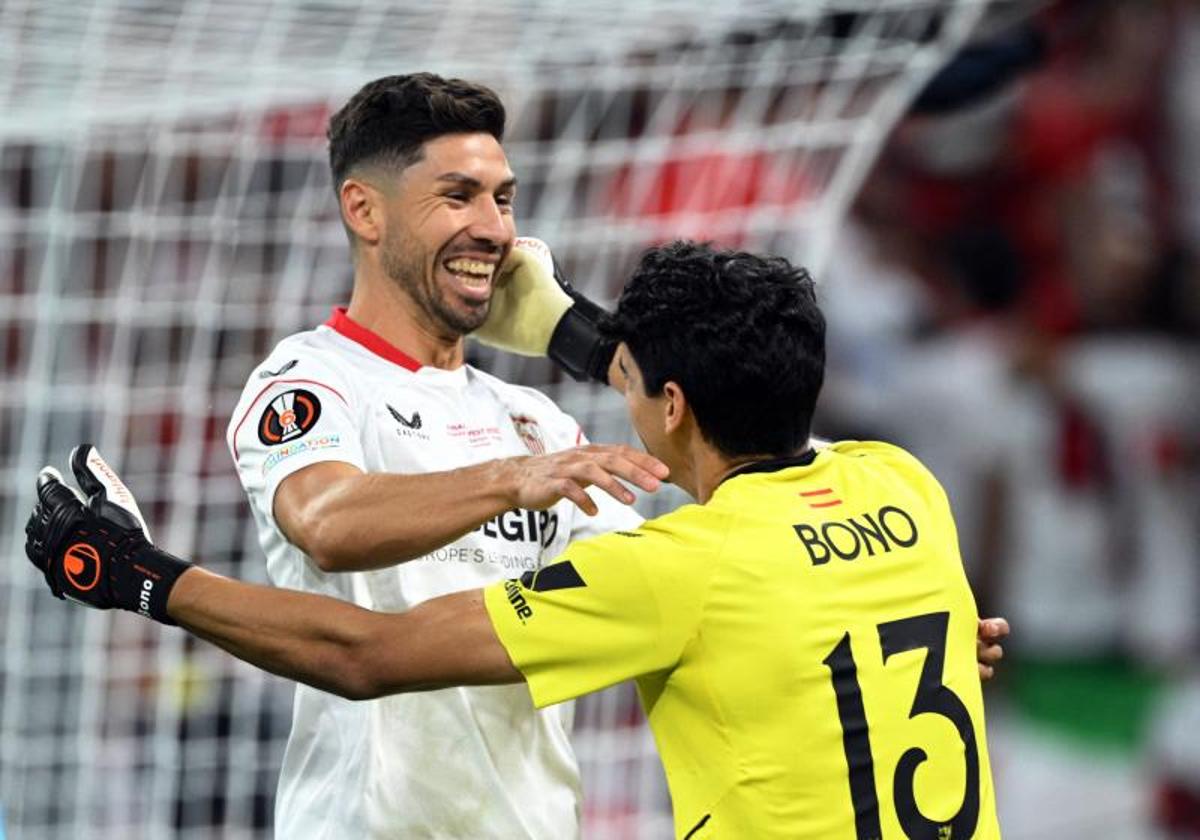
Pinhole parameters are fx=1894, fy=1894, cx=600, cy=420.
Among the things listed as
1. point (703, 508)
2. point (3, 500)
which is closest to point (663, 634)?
point (703, 508)

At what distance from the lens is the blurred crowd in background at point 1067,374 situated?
784 centimetres

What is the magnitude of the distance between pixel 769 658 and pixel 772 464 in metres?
0.30

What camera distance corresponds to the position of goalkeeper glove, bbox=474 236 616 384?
3426mm

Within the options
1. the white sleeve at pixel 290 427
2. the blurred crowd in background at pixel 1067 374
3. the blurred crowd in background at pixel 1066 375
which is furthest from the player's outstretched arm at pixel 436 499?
the blurred crowd in background at pixel 1067 374

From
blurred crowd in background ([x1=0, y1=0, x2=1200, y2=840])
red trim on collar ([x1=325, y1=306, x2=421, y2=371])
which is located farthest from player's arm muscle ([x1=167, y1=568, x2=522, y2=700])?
blurred crowd in background ([x1=0, y1=0, x2=1200, y2=840])

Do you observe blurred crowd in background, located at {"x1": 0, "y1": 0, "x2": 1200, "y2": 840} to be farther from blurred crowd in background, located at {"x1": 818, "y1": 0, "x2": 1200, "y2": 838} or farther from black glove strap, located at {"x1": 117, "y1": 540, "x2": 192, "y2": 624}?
black glove strap, located at {"x1": 117, "y1": 540, "x2": 192, "y2": 624}

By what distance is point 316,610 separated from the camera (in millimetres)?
2682

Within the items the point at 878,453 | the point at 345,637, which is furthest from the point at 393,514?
the point at 878,453

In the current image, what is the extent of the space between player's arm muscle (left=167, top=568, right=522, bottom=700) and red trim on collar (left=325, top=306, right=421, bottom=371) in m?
0.59

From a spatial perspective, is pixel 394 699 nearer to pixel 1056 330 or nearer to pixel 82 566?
pixel 82 566

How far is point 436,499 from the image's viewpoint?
2.67 m

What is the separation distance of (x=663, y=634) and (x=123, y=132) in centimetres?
293

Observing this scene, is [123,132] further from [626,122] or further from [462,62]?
[626,122]

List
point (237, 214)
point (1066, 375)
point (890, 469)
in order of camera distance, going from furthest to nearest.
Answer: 1. point (1066, 375)
2. point (237, 214)
3. point (890, 469)
